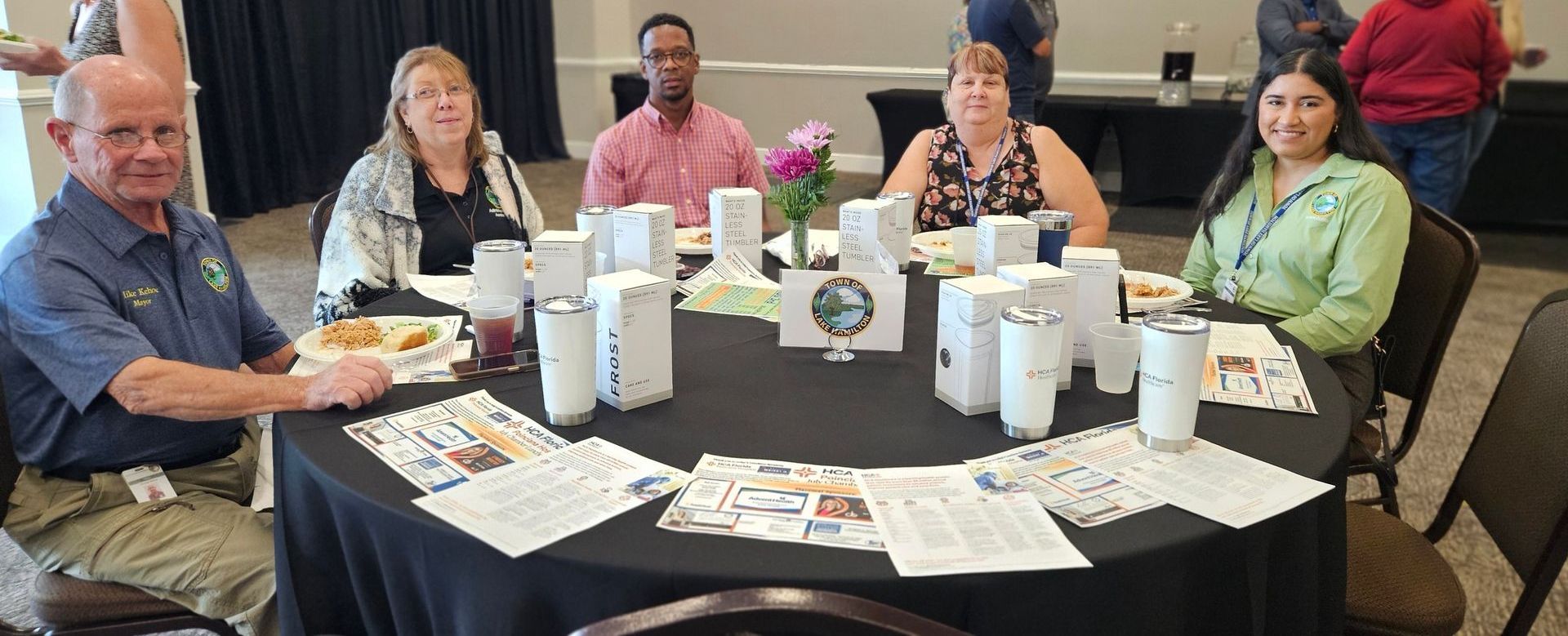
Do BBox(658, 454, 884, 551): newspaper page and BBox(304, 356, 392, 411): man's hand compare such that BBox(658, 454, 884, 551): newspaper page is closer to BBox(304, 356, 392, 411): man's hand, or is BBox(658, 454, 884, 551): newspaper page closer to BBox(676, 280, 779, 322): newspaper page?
BBox(304, 356, 392, 411): man's hand

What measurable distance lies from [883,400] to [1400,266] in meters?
1.30

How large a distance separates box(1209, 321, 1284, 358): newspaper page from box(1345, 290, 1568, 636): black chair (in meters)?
0.31

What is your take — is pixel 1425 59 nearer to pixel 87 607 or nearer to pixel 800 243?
pixel 800 243

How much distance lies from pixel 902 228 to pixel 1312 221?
871 mm

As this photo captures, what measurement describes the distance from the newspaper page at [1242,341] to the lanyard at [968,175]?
103 cm

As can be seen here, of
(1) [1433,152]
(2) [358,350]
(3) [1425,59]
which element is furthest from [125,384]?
(1) [1433,152]

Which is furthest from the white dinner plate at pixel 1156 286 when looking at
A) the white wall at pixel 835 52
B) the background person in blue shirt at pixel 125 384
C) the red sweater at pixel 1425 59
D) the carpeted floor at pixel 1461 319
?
the white wall at pixel 835 52

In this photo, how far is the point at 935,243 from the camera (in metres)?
2.51

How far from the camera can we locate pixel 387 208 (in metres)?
2.38

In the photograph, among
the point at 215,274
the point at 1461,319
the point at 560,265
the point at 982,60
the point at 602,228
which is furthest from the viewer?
the point at 1461,319

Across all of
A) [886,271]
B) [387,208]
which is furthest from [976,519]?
[387,208]

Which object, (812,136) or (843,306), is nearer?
(843,306)

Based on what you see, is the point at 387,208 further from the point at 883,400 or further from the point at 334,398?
the point at 883,400

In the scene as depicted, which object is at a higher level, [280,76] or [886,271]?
[280,76]
